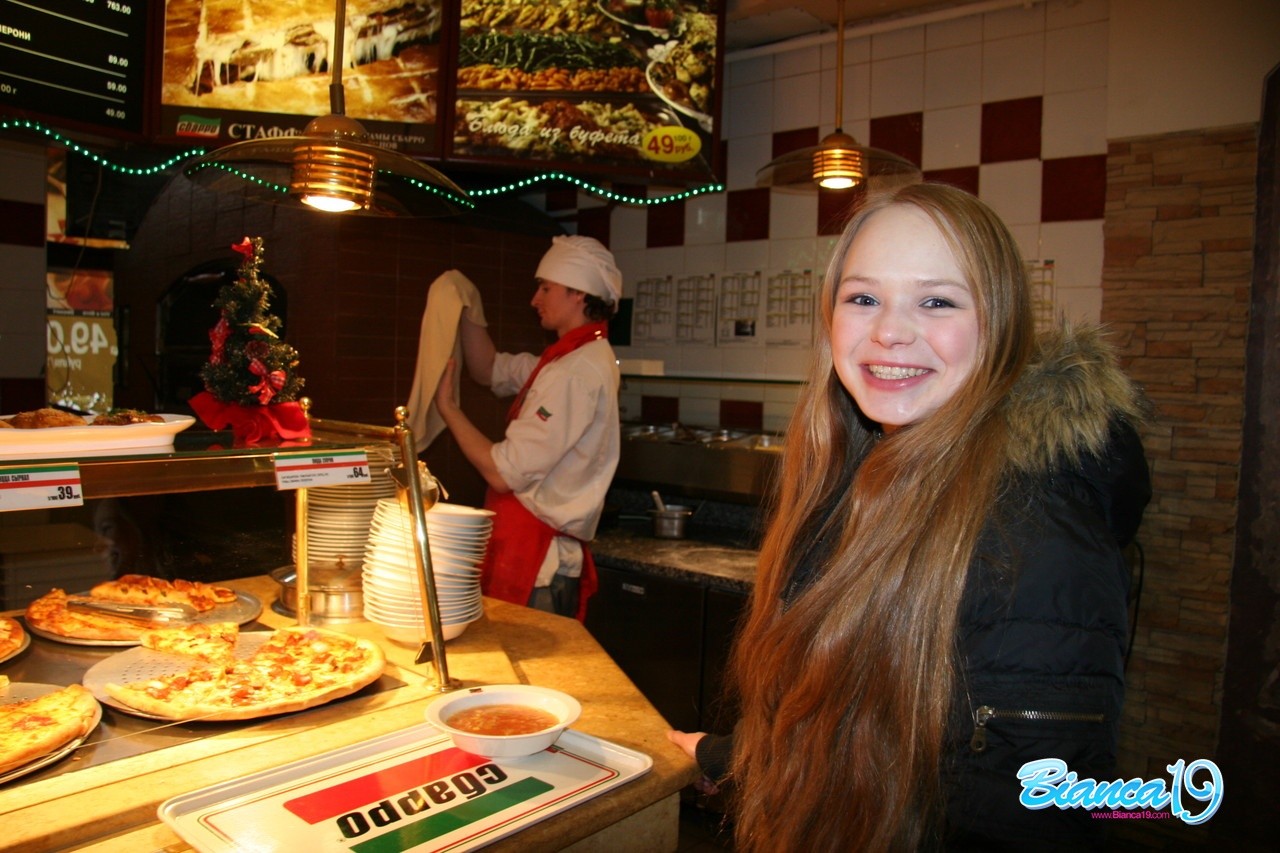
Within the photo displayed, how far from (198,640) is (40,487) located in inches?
21.2

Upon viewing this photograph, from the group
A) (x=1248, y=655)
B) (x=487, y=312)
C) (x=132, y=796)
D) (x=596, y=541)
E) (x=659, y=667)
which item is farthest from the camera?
(x=487, y=312)

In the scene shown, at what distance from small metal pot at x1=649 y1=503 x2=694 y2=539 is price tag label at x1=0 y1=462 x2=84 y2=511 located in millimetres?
2736

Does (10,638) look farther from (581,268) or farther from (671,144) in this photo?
(671,144)

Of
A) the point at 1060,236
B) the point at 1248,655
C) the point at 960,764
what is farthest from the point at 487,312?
the point at 960,764

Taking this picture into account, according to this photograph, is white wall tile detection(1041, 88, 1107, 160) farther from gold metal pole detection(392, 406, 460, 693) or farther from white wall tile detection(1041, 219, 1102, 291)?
gold metal pole detection(392, 406, 460, 693)

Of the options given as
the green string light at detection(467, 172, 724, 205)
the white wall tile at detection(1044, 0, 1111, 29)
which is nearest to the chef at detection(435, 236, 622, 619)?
the green string light at detection(467, 172, 724, 205)

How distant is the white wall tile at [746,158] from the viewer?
4418 millimetres

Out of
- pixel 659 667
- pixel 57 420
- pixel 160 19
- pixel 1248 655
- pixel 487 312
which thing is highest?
pixel 160 19

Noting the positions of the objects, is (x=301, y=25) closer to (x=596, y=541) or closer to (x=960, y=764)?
(x=596, y=541)

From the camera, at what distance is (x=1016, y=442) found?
1.18 metres

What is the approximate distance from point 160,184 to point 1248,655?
6.56m

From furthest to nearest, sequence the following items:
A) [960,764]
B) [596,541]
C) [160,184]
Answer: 1. [160,184]
2. [596,541]
3. [960,764]

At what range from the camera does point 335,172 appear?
5.83 feet

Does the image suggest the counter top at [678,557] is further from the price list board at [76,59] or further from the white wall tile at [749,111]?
the price list board at [76,59]
